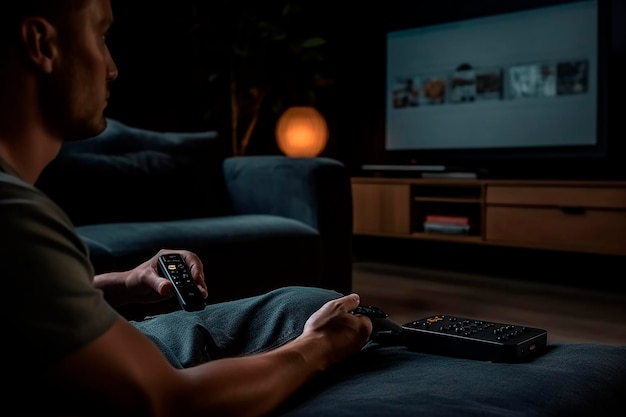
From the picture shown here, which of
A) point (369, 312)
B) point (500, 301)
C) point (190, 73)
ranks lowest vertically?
point (500, 301)

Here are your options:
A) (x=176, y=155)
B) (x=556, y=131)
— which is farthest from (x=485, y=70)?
(x=176, y=155)

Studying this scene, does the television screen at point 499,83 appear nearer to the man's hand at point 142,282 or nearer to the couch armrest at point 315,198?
the couch armrest at point 315,198

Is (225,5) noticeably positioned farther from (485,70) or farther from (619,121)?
(619,121)

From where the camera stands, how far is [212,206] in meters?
2.77

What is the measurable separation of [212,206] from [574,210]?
1.69m

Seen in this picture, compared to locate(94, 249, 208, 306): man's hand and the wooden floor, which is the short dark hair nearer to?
locate(94, 249, 208, 306): man's hand

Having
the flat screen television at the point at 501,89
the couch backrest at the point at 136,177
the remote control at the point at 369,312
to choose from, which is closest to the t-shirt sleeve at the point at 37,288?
the remote control at the point at 369,312

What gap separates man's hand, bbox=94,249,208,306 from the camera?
965mm

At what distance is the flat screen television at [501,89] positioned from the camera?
3488 millimetres

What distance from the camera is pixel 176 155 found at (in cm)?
271

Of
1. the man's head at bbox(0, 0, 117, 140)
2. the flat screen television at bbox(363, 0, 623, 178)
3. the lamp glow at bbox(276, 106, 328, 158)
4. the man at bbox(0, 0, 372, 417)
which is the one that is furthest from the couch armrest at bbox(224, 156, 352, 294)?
the man's head at bbox(0, 0, 117, 140)

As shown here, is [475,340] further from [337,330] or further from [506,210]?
[506,210]

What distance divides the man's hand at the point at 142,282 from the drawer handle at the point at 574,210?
2664 millimetres

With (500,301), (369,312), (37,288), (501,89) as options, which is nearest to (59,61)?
(37,288)
